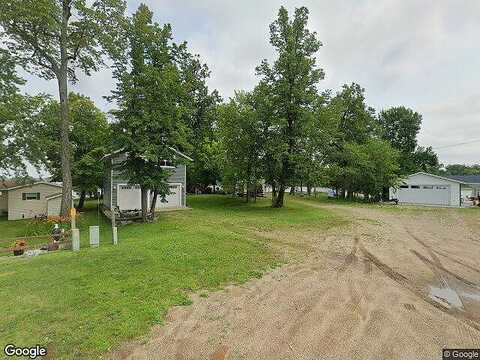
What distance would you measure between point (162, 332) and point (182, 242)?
5.86m

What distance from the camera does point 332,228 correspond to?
14.8 m

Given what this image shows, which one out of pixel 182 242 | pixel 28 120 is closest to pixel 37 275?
pixel 182 242

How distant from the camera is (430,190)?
33.8m

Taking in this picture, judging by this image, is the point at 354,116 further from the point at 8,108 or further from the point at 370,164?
the point at 8,108

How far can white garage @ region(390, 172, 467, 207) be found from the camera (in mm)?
32250

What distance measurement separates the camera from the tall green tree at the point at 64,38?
53.2 feet

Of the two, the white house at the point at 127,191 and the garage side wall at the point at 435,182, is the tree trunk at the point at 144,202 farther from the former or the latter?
the garage side wall at the point at 435,182

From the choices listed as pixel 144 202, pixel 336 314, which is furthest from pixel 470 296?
pixel 144 202

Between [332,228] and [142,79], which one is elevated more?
[142,79]

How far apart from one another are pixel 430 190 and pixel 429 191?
0.53 feet

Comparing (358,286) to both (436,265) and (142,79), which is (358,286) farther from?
(142,79)

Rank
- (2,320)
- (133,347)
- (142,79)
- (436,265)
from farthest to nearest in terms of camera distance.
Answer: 1. (142,79)
2. (436,265)
3. (2,320)
4. (133,347)

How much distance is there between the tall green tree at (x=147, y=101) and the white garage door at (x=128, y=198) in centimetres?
671

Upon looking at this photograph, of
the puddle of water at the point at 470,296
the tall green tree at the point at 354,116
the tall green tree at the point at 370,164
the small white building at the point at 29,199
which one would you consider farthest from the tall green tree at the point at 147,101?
the tall green tree at the point at 354,116
